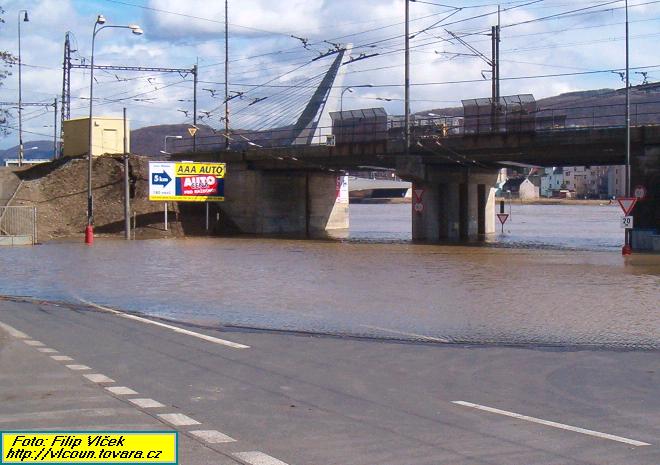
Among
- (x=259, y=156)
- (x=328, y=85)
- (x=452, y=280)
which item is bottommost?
(x=452, y=280)

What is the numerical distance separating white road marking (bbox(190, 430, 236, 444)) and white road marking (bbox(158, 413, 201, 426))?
34cm

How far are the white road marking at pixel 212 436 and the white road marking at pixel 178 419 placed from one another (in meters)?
0.34

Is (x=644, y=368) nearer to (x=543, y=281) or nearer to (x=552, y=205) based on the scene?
(x=543, y=281)

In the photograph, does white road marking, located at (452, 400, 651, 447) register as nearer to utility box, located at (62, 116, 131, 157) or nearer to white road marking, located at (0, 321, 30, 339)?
white road marking, located at (0, 321, 30, 339)

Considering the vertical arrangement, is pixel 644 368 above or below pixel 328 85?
below

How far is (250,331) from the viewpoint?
15.8 m

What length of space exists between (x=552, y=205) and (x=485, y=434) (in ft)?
500

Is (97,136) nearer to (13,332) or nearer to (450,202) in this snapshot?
(450,202)

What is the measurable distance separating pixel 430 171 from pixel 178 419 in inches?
1877

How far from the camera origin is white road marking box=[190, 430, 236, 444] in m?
7.73

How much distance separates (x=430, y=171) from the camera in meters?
55.2

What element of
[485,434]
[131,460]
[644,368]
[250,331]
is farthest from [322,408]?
[250,331]

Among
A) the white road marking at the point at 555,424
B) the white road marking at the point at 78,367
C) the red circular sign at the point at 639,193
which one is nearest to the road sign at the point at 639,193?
the red circular sign at the point at 639,193

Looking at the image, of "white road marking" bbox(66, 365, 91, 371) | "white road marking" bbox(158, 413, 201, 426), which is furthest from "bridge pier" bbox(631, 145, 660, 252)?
"white road marking" bbox(158, 413, 201, 426)
